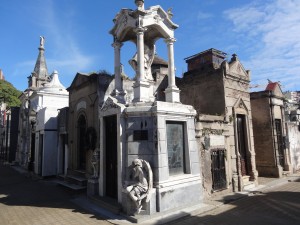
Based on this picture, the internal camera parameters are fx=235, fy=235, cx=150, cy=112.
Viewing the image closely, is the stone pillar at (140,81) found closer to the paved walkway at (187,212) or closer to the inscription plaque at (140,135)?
the inscription plaque at (140,135)

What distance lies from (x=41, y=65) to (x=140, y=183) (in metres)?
23.8

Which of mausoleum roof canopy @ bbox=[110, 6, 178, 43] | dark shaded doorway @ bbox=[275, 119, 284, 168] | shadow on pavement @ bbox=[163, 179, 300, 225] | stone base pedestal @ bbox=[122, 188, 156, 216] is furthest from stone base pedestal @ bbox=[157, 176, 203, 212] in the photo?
dark shaded doorway @ bbox=[275, 119, 284, 168]

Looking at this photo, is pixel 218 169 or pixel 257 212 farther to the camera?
pixel 218 169

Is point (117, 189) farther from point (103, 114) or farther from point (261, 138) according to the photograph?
point (261, 138)

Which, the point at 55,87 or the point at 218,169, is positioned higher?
the point at 55,87

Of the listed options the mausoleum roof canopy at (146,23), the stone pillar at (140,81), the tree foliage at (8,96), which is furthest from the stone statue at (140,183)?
the tree foliage at (8,96)

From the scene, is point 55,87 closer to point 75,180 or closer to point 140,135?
point 75,180

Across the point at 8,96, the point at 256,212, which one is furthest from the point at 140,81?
the point at 8,96

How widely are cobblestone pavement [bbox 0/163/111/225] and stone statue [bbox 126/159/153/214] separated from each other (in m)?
1.01

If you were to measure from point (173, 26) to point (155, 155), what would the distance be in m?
4.68

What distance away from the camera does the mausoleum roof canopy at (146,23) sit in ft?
25.0

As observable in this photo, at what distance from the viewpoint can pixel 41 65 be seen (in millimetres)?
25766

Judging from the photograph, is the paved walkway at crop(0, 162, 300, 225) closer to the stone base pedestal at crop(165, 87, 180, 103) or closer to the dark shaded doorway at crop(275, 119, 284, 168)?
the dark shaded doorway at crop(275, 119, 284, 168)

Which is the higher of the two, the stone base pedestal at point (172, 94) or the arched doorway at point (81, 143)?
the stone base pedestal at point (172, 94)
